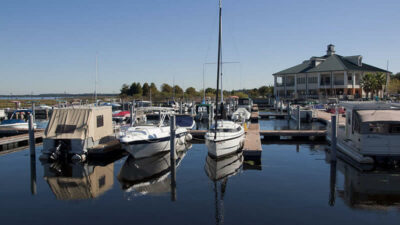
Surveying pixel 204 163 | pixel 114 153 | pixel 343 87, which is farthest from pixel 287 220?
pixel 343 87

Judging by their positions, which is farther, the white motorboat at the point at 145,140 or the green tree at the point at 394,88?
the green tree at the point at 394,88

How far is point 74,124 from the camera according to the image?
63.1ft

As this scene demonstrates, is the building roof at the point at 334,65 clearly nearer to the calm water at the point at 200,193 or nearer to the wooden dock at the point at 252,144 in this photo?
the wooden dock at the point at 252,144

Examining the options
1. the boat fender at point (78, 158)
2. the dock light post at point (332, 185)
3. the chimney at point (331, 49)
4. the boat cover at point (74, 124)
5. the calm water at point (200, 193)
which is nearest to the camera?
the calm water at point (200, 193)

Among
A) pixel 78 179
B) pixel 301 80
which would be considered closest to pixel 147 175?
pixel 78 179

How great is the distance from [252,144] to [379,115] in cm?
696

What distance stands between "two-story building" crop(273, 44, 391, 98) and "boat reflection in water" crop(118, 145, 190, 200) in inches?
2048

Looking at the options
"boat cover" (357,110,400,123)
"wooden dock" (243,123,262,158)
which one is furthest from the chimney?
"boat cover" (357,110,400,123)

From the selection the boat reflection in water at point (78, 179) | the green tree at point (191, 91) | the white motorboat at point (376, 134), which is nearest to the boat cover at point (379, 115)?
the white motorboat at point (376, 134)

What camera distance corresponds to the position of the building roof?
66.7 m

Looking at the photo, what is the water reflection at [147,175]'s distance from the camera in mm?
13875

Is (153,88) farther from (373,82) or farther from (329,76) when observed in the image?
(373,82)

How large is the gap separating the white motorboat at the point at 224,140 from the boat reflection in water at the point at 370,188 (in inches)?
219

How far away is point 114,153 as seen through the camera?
20703 millimetres
